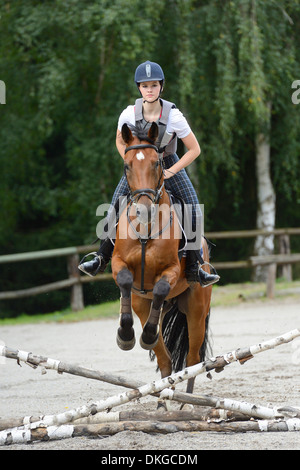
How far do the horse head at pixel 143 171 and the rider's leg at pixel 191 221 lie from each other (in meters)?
0.72

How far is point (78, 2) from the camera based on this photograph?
46.0 ft

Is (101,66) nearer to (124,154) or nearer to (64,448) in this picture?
(124,154)

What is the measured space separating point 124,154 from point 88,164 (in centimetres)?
1086

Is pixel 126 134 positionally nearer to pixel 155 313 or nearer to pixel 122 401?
pixel 155 313

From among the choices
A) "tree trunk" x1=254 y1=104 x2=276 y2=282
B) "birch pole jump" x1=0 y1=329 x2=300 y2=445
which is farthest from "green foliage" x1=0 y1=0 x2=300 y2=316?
"birch pole jump" x1=0 y1=329 x2=300 y2=445

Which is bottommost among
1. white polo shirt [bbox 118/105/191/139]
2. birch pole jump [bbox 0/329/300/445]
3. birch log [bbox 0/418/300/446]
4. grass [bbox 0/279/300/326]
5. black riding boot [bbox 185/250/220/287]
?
grass [bbox 0/279/300/326]

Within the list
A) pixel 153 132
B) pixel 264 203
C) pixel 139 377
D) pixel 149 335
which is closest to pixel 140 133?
pixel 153 132

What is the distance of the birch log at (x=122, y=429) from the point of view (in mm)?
4672

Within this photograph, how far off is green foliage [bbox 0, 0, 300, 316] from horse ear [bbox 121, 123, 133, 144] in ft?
27.8

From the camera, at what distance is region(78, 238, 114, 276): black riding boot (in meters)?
5.81

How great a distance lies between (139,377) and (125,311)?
99.8 inches


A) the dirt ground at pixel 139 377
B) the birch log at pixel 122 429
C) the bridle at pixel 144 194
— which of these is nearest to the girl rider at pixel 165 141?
the bridle at pixel 144 194

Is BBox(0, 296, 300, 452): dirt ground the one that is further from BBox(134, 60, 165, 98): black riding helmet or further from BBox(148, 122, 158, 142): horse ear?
BBox(134, 60, 165, 98): black riding helmet
